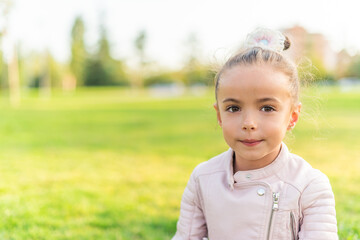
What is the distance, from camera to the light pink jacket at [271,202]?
1.75 metres

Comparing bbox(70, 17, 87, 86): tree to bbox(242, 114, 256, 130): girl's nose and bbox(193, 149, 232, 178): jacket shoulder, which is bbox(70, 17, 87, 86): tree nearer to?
bbox(193, 149, 232, 178): jacket shoulder

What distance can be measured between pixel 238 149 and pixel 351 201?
95.1 inches

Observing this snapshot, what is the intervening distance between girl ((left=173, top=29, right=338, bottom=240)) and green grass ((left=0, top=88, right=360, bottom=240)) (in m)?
0.34

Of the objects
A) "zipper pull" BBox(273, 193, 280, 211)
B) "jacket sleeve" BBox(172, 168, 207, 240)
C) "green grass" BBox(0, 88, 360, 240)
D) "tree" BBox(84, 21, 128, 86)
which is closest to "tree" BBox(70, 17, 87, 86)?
"tree" BBox(84, 21, 128, 86)

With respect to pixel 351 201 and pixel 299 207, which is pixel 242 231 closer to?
pixel 299 207

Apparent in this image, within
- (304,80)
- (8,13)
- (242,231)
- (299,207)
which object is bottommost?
(242,231)

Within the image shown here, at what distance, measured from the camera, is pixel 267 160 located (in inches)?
75.6

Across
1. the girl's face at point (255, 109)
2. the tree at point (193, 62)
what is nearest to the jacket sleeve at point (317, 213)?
the girl's face at point (255, 109)

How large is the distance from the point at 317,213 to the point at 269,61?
70 centimetres

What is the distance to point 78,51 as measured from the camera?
51.4 meters

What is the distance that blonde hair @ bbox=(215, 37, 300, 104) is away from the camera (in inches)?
71.8

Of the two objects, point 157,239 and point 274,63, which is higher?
point 274,63

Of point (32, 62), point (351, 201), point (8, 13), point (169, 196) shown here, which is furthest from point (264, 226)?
point (32, 62)

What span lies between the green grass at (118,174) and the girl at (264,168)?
1.11 ft
